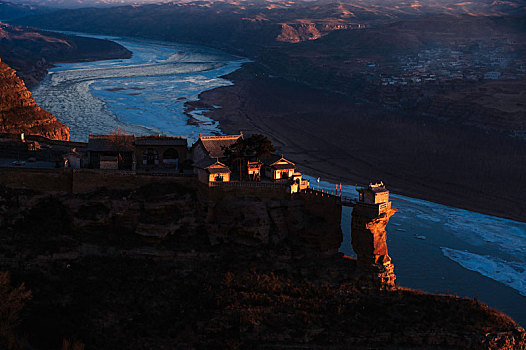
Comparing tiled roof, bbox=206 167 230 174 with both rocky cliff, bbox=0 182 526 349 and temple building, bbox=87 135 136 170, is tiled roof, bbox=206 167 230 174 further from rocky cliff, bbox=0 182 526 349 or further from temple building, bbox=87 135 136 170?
temple building, bbox=87 135 136 170

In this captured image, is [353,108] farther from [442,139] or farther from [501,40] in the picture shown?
[501,40]

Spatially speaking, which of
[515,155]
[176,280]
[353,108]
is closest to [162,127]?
[353,108]

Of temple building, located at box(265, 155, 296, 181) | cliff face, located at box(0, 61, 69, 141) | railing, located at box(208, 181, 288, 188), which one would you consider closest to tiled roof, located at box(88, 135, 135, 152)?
railing, located at box(208, 181, 288, 188)

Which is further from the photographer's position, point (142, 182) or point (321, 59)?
point (321, 59)

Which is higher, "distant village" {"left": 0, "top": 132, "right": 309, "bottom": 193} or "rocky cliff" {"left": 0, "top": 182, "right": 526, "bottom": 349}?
"distant village" {"left": 0, "top": 132, "right": 309, "bottom": 193}

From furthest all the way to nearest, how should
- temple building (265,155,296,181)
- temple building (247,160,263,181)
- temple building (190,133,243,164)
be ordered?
1. temple building (190,133,243,164)
2. temple building (247,160,263,181)
3. temple building (265,155,296,181)

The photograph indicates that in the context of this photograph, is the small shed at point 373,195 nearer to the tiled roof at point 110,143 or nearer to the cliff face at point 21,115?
the tiled roof at point 110,143

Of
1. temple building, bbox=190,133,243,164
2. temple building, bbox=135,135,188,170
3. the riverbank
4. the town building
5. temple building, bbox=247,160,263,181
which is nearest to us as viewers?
the town building
